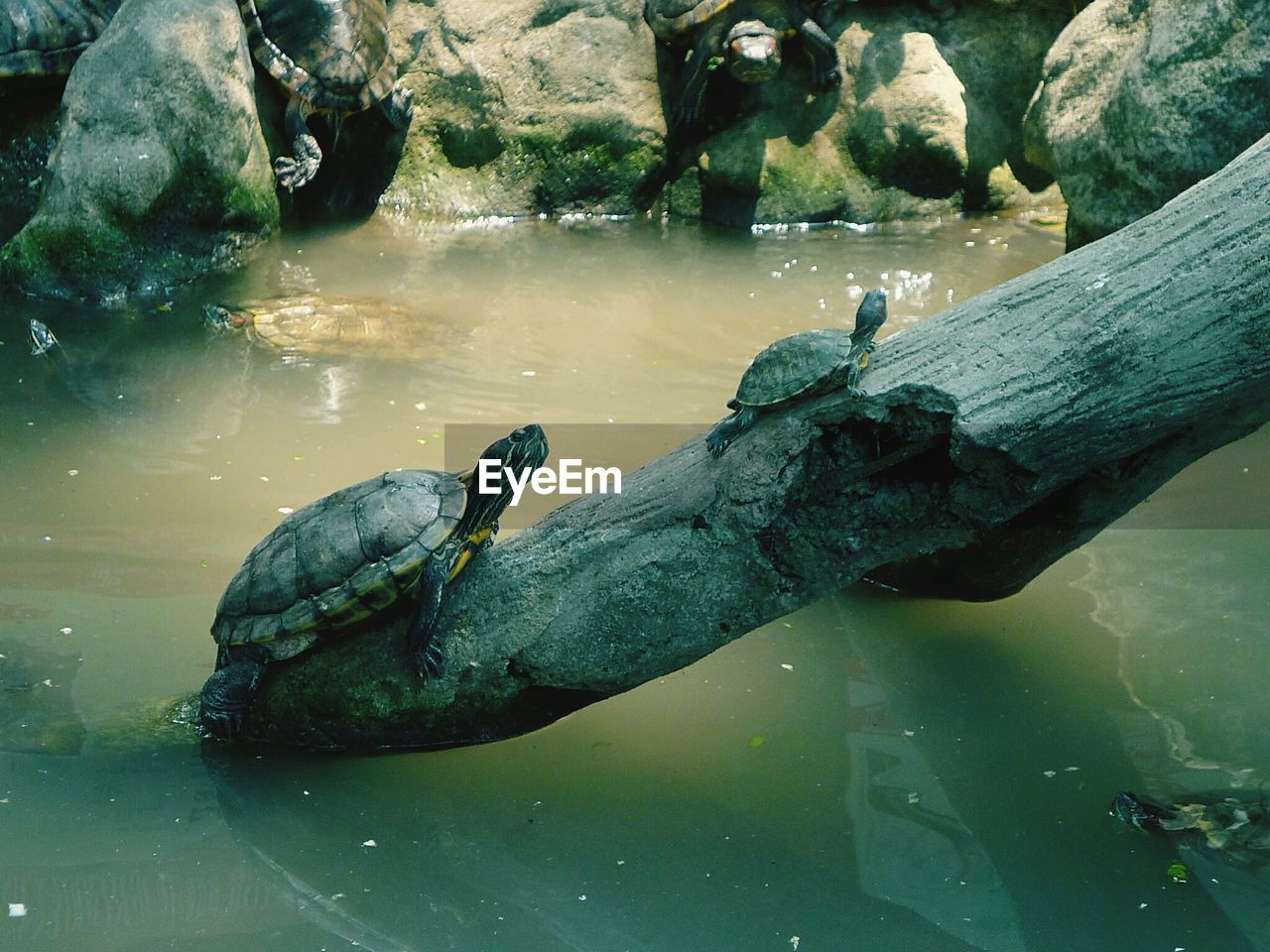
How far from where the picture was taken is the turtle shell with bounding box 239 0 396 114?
9.52 meters

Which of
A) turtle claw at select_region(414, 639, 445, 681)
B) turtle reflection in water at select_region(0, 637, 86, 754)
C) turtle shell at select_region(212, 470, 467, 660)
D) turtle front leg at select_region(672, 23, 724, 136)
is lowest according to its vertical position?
turtle reflection in water at select_region(0, 637, 86, 754)

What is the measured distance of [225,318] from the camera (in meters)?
7.63

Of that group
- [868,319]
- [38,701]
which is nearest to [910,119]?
[868,319]

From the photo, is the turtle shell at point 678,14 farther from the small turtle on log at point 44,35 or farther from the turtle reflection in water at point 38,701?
the turtle reflection in water at point 38,701

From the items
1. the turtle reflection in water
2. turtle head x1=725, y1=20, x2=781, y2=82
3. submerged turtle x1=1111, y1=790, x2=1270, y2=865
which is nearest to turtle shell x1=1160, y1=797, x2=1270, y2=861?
submerged turtle x1=1111, y1=790, x2=1270, y2=865

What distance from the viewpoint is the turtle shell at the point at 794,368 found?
339 centimetres

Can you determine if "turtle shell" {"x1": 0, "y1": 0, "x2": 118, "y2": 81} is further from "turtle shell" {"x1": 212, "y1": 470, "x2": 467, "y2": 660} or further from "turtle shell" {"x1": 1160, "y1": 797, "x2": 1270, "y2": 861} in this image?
"turtle shell" {"x1": 1160, "y1": 797, "x2": 1270, "y2": 861}

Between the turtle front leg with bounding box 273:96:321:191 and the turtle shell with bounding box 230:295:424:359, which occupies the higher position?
the turtle front leg with bounding box 273:96:321:191

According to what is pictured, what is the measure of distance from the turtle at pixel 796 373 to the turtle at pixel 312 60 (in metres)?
6.83

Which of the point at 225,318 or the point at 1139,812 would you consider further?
the point at 225,318

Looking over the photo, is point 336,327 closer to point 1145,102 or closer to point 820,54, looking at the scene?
point 820,54

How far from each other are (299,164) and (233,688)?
6.47 metres

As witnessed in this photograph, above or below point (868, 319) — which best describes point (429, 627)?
below

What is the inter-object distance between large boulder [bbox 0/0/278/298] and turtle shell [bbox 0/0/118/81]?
1258mm
